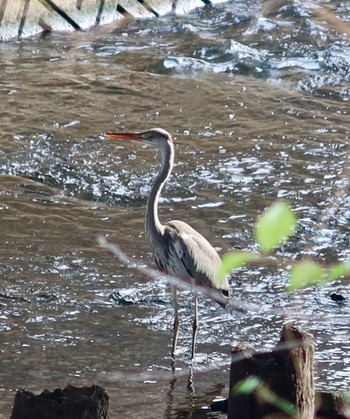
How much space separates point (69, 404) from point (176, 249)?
2.76m

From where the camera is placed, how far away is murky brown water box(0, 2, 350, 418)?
6.52 meters

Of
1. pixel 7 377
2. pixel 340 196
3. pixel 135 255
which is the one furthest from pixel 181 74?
pixel 7 377

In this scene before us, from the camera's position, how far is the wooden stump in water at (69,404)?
13.1 feet

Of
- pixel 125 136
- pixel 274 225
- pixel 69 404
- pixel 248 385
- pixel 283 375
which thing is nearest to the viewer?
pixel 274 225

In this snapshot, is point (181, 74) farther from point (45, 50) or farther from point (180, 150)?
point (180, 150)

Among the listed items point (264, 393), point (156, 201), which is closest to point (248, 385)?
point (264, 393)

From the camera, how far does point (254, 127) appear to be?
11328mm

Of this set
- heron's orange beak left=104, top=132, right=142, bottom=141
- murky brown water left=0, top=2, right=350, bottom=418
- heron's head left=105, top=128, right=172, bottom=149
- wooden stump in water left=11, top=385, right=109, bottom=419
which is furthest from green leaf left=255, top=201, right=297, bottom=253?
heron's head left=105, top=128, right=172, bottom=149

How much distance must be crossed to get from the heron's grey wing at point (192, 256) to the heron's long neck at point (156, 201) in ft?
0.24

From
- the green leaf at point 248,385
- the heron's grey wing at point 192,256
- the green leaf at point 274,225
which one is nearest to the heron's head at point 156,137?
the heron's grey wing at point 192,256

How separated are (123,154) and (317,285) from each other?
3.04 m

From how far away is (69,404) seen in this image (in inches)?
157

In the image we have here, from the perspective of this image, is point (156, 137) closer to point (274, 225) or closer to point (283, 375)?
point (283, 375)

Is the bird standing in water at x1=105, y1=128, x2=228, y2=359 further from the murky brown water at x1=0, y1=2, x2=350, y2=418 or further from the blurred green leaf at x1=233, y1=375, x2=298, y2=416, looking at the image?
the blurred green leaf at x1=233, y1=375, x2=298, y2=416
